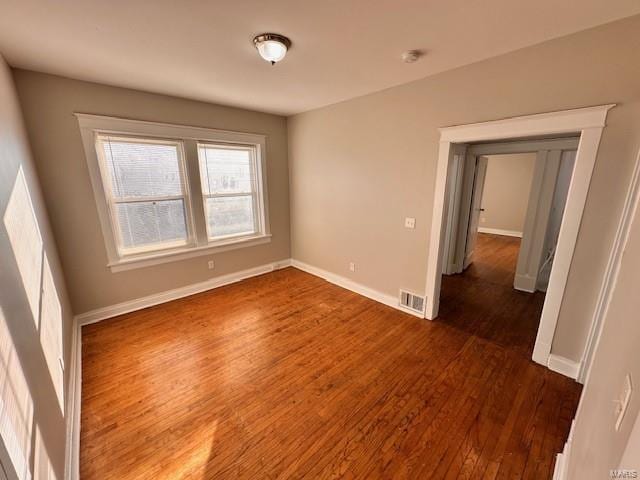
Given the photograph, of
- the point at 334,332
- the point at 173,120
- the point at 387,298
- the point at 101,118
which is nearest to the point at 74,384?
the point at 334,332

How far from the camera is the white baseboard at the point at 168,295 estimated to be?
2975 mm

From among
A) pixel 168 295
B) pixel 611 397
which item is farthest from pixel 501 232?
pixel 168 295

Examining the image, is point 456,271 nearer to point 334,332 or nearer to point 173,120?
point 334,332

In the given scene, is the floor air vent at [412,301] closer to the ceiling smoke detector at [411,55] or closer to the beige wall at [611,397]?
the beige wall at [611,397]

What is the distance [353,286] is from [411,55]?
9.05 ft

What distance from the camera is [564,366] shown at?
217 cm

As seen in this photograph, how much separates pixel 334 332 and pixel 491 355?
1.47 meters

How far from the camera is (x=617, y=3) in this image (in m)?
1.51

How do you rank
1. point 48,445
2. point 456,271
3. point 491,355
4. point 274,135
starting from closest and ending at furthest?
1. point 48,445
2. point 491,355
3. point 274,135
4. point 456,271

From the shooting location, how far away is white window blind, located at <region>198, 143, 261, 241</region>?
3.67 meters

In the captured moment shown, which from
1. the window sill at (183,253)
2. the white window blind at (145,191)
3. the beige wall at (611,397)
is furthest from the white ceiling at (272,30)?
the window sill at (183,253)

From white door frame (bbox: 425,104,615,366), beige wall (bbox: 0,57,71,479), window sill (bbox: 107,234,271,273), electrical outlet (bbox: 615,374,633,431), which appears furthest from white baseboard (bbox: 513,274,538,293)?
beige wall (bbox: 0,57,71,479)

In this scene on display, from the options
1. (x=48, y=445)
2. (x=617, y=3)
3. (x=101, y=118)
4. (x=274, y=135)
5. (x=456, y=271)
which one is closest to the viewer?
(x=48, y=445)

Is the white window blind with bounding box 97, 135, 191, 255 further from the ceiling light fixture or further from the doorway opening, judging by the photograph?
the doorway opening
